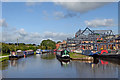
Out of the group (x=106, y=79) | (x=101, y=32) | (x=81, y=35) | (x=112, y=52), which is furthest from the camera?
(x=81, y=35)

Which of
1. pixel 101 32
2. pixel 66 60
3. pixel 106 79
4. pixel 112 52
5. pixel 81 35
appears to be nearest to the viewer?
pixel 106 79

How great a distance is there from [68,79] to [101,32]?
7019 centimetres

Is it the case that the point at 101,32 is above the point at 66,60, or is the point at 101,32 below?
above

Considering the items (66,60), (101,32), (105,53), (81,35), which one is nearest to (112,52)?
(105,53)

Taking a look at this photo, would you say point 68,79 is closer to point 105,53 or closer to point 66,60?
point 66,60

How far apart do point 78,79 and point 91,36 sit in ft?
234

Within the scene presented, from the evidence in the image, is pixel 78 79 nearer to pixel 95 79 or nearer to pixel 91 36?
pixel 95 79

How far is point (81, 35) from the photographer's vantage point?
97.1 metres

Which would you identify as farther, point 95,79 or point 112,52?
point 112,52

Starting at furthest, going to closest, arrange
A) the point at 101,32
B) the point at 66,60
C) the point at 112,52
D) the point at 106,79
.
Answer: the point at 101,32 → the point at 112,52 → the point at 66,60 → the point at 106,79

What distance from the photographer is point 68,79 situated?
22656 millimetres

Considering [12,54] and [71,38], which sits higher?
[71,38]

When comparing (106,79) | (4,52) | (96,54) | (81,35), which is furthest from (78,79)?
(81,35)

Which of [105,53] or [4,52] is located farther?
[4,52]
